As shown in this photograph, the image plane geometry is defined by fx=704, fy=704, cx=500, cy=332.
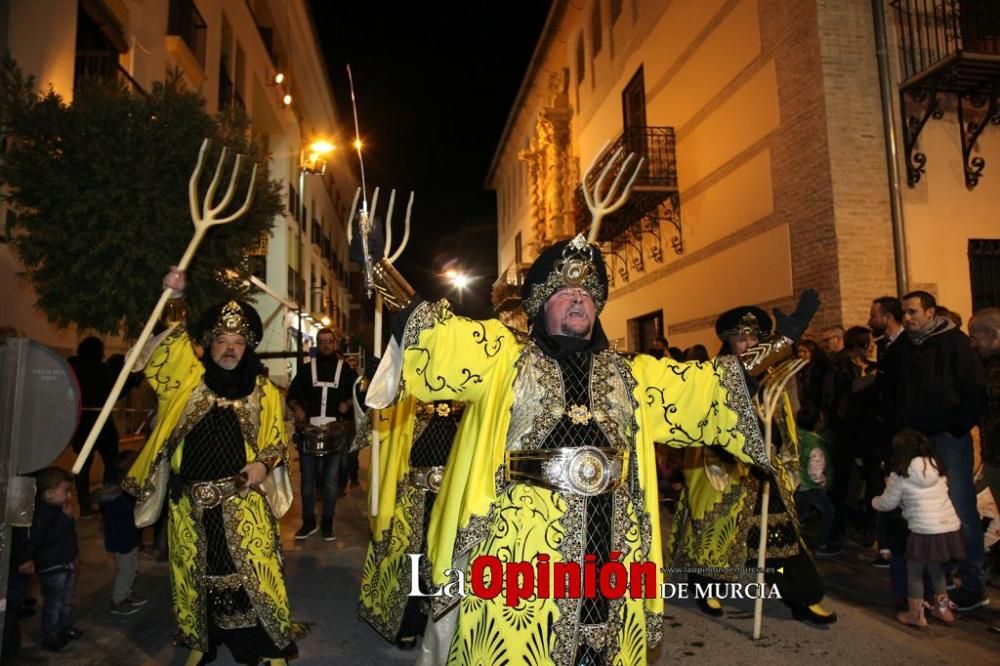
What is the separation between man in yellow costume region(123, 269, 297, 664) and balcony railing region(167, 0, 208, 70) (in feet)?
37.8

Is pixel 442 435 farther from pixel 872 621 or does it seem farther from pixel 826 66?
pixel 826 66

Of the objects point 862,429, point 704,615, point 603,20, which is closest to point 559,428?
point 704,615

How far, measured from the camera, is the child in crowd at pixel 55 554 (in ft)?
14.3

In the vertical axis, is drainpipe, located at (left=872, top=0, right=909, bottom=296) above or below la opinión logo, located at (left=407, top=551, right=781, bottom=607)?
above

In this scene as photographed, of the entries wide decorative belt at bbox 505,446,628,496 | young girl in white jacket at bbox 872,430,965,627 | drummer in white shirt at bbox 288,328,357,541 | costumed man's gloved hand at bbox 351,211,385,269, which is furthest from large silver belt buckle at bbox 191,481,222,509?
young girl in white jacket at bbox 872,430,965,627

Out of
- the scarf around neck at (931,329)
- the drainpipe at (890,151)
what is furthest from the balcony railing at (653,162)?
the scarf around neck at (931,329)

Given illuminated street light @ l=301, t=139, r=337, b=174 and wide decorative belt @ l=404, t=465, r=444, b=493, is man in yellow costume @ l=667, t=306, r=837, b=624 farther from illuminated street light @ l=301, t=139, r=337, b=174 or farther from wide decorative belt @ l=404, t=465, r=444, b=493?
illuminated street light @ l=301, t=139, r=337, b=174

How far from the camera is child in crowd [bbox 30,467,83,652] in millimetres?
4355

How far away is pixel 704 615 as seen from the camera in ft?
16.6

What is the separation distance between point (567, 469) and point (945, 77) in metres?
9.16

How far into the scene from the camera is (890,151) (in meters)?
9.20

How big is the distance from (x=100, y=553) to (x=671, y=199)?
1188cm

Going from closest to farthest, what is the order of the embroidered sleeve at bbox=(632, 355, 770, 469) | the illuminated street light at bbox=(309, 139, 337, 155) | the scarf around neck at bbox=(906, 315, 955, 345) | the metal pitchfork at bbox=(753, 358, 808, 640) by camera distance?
the embroidered sleeve at bbox=(632, 355, 770, 469)
the metal pitchfork at bbox=(753, 358, 808, 640)
the scarf around neck at bbox=(906, 315, 955, 345)
the illuminated street light at bbox=(309, 139, 337, 155)

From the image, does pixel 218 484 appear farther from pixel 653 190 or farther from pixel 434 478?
pixel 653 190
